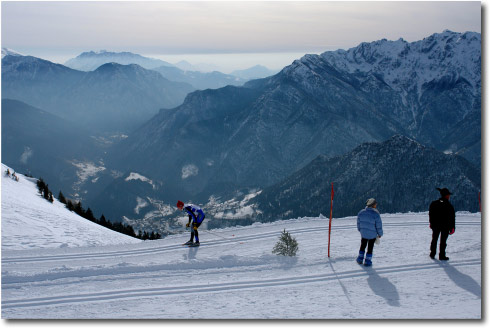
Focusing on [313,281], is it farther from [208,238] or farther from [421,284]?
[208,238]

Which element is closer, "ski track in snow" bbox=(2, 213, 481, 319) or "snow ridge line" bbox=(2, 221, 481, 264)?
"ski track in snow" bbox=(2, 213, 481, 319)

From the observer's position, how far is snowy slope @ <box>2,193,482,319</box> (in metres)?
10.5

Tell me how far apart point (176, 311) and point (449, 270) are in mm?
8120

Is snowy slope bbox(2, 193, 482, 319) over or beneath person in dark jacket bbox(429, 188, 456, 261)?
beneath

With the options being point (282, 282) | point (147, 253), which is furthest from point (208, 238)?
point (282, 282)

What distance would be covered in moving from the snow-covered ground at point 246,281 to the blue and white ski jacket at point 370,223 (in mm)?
1060

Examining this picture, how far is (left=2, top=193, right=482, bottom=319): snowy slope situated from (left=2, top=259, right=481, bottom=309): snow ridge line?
1.1 inches

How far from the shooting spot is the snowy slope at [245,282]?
412 inches

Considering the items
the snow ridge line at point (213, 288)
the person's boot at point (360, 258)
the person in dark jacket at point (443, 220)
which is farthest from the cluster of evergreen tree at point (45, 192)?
the person in dark jacket at point (443, 220)

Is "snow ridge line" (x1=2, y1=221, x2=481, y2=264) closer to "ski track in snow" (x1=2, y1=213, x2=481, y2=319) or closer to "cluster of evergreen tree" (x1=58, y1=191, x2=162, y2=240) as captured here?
"ski track in snow" (x1=2, y1=213, x2=481, y2=319)

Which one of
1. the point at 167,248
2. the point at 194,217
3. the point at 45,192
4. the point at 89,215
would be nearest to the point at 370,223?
the point at 194,217

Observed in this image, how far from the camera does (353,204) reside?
195 metres

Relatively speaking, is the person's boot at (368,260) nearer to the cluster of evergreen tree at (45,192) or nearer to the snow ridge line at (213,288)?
the snow ridge line at (213,288)

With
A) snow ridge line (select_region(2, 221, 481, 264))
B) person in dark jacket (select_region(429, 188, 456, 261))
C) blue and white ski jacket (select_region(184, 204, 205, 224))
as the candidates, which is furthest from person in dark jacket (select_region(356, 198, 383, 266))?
blue and white ski jacket (select_region(184, 204, 205, 224))
